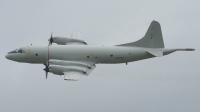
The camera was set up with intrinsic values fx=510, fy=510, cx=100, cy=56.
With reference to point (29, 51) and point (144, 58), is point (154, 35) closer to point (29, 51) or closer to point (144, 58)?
point (144, 58)

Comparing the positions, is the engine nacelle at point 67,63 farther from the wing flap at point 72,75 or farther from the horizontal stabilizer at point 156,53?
the horizontal stabilizer at point 156,53

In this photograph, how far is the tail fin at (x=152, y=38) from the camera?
62781mm

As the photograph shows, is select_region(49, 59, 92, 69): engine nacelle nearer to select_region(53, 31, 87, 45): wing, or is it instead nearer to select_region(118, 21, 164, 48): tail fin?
select_region(53, 31, 87, 45): wing

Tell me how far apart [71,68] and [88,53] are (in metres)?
2.98

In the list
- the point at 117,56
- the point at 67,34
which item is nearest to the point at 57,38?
the point at 67,34

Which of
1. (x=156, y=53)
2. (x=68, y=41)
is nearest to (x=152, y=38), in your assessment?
(x=156, y=53)

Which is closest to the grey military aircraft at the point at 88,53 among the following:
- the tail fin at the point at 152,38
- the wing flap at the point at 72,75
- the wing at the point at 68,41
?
the tail fin at the point at 152,38

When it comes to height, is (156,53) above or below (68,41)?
below

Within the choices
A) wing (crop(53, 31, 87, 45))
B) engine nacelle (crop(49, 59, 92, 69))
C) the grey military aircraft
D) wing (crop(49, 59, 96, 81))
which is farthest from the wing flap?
wing (crop(53, 31, 87, 45))

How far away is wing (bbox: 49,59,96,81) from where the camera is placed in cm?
5941

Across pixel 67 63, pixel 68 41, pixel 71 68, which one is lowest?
pixel 71 68

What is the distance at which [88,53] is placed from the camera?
61.5 meters

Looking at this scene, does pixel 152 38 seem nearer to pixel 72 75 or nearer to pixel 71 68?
pixel 71 68

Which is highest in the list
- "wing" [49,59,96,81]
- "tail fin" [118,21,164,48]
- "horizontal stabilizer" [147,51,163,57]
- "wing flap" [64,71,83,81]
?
"tail fin" [118,21,164,48]
